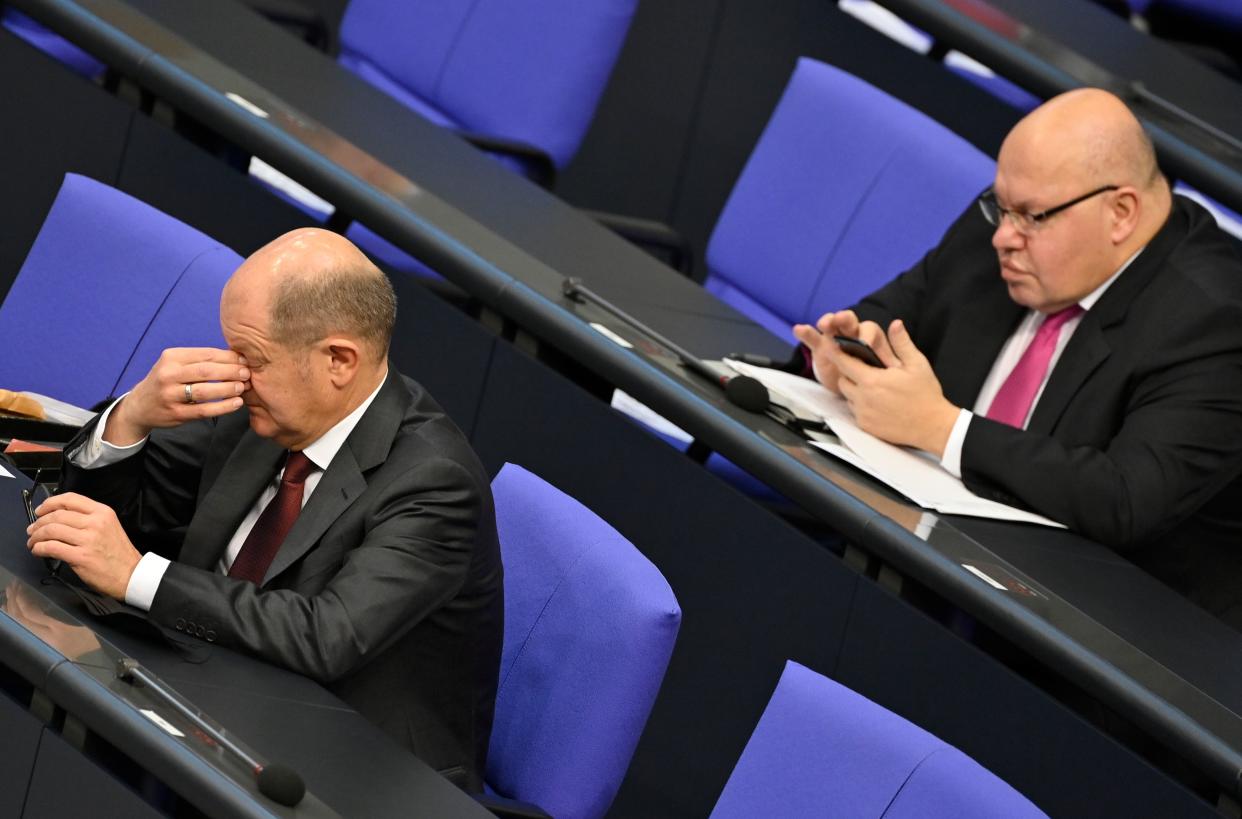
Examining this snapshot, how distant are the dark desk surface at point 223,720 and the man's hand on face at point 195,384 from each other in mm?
294

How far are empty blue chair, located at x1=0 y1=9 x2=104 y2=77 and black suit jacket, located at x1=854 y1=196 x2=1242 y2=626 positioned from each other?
1742 mm

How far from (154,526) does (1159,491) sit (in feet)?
4.50

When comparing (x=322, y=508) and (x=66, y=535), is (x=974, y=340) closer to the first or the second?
(x=322, y=508)

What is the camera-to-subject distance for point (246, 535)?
2449 mm

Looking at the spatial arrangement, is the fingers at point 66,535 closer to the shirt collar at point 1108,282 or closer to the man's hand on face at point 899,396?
the man's hand on face at point 899,396

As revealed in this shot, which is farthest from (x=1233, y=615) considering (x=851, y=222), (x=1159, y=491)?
(x=851, y=222)

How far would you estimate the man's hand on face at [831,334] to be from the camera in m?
3.00

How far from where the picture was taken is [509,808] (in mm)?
2262

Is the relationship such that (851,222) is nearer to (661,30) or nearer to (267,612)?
(661,30)

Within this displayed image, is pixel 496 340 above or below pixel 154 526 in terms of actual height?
above

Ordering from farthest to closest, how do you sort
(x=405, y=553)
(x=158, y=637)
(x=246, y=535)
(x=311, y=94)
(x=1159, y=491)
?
(x=311, y=94), (x=1159, y=491), (x=246, y=535), (x=405, y=553), (x=158, y=637)

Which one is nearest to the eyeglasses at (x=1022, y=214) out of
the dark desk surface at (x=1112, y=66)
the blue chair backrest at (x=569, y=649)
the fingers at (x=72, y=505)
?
Result: the dark desk surface at (x=1112, y=66)

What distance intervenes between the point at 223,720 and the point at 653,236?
2.16 meters

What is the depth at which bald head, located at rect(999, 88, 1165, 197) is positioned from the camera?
9.77ft
